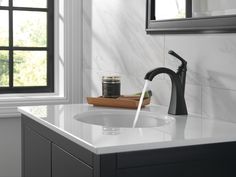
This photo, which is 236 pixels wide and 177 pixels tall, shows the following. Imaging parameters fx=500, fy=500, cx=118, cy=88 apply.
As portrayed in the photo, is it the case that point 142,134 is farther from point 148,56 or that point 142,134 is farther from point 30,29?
point 30,29

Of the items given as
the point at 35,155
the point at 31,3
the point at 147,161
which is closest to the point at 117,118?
the point at 35,155

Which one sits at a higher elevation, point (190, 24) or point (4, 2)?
point (4, 2)

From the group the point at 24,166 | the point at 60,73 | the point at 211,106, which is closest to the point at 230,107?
the point at 211,106

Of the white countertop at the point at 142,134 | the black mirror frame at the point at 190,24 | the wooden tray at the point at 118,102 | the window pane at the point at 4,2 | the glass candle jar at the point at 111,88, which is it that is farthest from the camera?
the window pane at the point at 4,2

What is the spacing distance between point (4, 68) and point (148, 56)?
1239 millimetres

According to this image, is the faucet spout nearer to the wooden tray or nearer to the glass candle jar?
the wooden tray

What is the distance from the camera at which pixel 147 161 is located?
1.58 m

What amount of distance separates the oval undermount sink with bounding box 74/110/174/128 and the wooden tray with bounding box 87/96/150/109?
0.07 metres

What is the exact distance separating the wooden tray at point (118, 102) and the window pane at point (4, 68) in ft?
3.75

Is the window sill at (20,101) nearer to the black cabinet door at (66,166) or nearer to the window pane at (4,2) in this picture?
the window pane at (4,2)

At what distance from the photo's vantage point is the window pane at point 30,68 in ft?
11.2

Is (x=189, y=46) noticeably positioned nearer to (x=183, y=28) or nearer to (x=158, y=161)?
(x=183, y=28)

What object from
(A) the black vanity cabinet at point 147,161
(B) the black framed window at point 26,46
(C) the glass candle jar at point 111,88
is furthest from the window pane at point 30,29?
(A) the black vanity cabinet at point 147,161

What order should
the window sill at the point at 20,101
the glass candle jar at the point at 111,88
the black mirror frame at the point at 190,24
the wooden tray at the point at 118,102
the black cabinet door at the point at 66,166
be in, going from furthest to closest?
the window sill at the point at 20,101, the glass candle jar at the point at 111,88, the wooden tray at the point at 118,102, the black mirror frame at the point at 190,24, the black cabinet door at the point at 66,166
